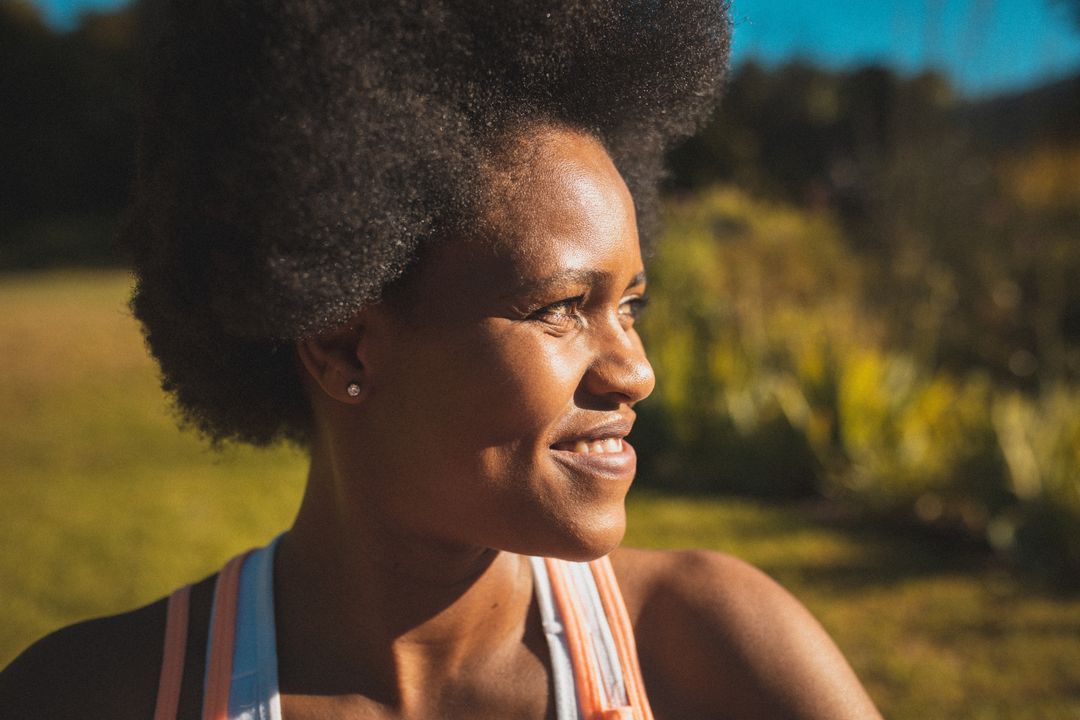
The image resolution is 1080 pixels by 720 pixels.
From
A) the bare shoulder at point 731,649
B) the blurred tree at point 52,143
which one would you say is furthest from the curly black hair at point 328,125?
the blurred tree at point 52,143

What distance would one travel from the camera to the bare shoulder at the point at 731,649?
72.6 inches

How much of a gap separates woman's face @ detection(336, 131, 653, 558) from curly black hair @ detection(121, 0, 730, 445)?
0.08 meters

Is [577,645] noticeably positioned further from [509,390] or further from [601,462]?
[509,390]

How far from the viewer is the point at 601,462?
1691mm

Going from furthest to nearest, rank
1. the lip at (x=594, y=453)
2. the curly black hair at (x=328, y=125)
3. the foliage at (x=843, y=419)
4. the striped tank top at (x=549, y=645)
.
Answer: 1. the foliage at (x=843, y=419)
2. the striped tank top at (x=549, y=645)
3. the lip at (x=594, y=453)
4. the curly black hair at (x=328, y=125)

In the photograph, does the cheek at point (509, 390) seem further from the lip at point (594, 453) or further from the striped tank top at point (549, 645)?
the striped tank top at point (549, 645)

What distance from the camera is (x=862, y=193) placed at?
11.4 metres

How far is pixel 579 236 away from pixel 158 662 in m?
1.11

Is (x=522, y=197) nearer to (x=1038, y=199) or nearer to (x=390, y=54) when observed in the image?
(x=390, y=54)

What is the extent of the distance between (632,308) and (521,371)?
1.74 ft

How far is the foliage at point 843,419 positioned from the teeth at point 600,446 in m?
4.44

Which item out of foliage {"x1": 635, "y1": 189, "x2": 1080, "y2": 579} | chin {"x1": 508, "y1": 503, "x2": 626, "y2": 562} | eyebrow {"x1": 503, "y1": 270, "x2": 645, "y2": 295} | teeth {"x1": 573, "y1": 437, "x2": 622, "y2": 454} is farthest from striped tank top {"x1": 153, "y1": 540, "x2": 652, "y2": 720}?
foliage {"x1": 635, "y1": 189, "x2": 1080, "y2": 579}

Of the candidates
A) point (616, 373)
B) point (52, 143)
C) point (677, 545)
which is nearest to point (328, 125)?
point (616, 373)

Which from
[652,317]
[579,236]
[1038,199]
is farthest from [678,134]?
[1038,199]
